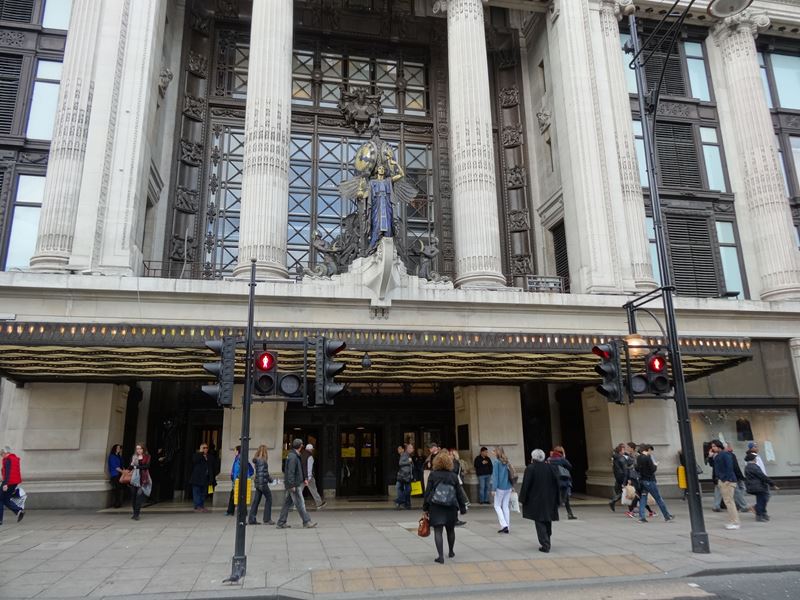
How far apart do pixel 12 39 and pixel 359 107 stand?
41.8ft

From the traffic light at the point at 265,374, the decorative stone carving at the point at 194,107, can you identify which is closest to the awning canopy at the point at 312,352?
the traffic light at the point at 265,374

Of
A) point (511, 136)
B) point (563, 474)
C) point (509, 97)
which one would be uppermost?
point (509, 97)

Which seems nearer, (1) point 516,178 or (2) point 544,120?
(2) point 544,120

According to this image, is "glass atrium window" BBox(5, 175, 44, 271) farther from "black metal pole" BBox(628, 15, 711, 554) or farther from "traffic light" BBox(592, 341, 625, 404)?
"black metal pole" BBox(628, 15, 711, 554)

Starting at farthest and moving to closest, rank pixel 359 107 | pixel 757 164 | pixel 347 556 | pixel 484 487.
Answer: pixel 359 107 → pixel 757 164 → pixel 484 487 → pixel 347 556

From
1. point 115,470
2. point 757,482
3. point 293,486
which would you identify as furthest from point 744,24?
point 115,470

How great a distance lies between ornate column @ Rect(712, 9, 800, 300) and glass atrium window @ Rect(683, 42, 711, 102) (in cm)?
79

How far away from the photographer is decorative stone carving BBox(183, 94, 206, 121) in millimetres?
→ 23984

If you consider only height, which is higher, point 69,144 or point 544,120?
point 544,120

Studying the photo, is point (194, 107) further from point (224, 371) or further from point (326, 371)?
point (326, 371)

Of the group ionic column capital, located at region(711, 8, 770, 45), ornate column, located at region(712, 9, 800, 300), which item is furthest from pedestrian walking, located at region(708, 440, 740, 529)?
ionic column capital, located at region(711, 8, 770, 45)

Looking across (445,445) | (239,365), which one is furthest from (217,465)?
(445,445)

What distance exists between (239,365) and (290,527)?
217 inches

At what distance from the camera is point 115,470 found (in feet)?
55.2
